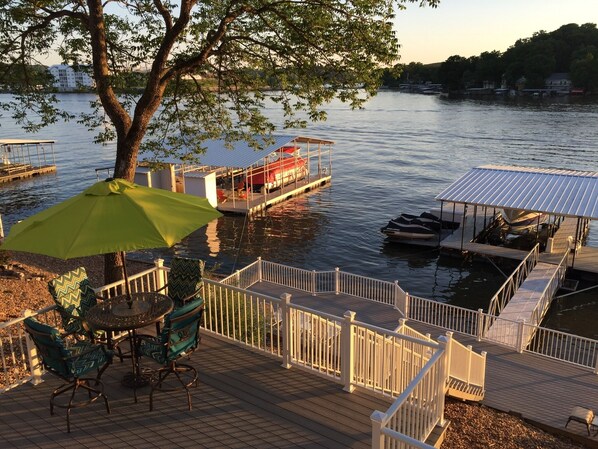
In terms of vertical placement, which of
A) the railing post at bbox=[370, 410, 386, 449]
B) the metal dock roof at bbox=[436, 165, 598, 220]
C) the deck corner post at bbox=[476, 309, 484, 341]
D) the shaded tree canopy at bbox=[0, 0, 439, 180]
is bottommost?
the deck corner post at bbox=[476, 309, 484, 341]

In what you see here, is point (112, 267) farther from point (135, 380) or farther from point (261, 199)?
point (261, 199)

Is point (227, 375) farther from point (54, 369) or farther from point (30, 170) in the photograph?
point (30, 170)

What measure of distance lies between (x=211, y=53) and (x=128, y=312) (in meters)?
7.04

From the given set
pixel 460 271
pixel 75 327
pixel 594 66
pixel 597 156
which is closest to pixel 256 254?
pixel 460 271

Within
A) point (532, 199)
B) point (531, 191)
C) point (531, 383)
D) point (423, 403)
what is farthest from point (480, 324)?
point (531, 191)

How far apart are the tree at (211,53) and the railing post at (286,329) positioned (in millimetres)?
5429

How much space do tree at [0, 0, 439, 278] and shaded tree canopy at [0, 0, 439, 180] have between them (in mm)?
24

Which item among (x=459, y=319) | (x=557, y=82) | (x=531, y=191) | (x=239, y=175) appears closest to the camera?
(x=459, y=319)

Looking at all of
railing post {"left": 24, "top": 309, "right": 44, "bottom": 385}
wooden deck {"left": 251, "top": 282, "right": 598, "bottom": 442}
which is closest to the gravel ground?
wooden deck {"left": 251, "top": 282, "right": 598, "bottom": 442}

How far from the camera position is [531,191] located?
24.5 metres

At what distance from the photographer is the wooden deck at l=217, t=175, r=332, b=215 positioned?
32.7m

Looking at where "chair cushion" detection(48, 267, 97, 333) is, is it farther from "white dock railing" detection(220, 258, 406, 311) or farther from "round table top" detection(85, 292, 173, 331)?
"white dock railing" detection(220, 258, 406, 311)

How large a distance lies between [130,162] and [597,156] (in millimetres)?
58484

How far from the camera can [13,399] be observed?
22.7 feet
